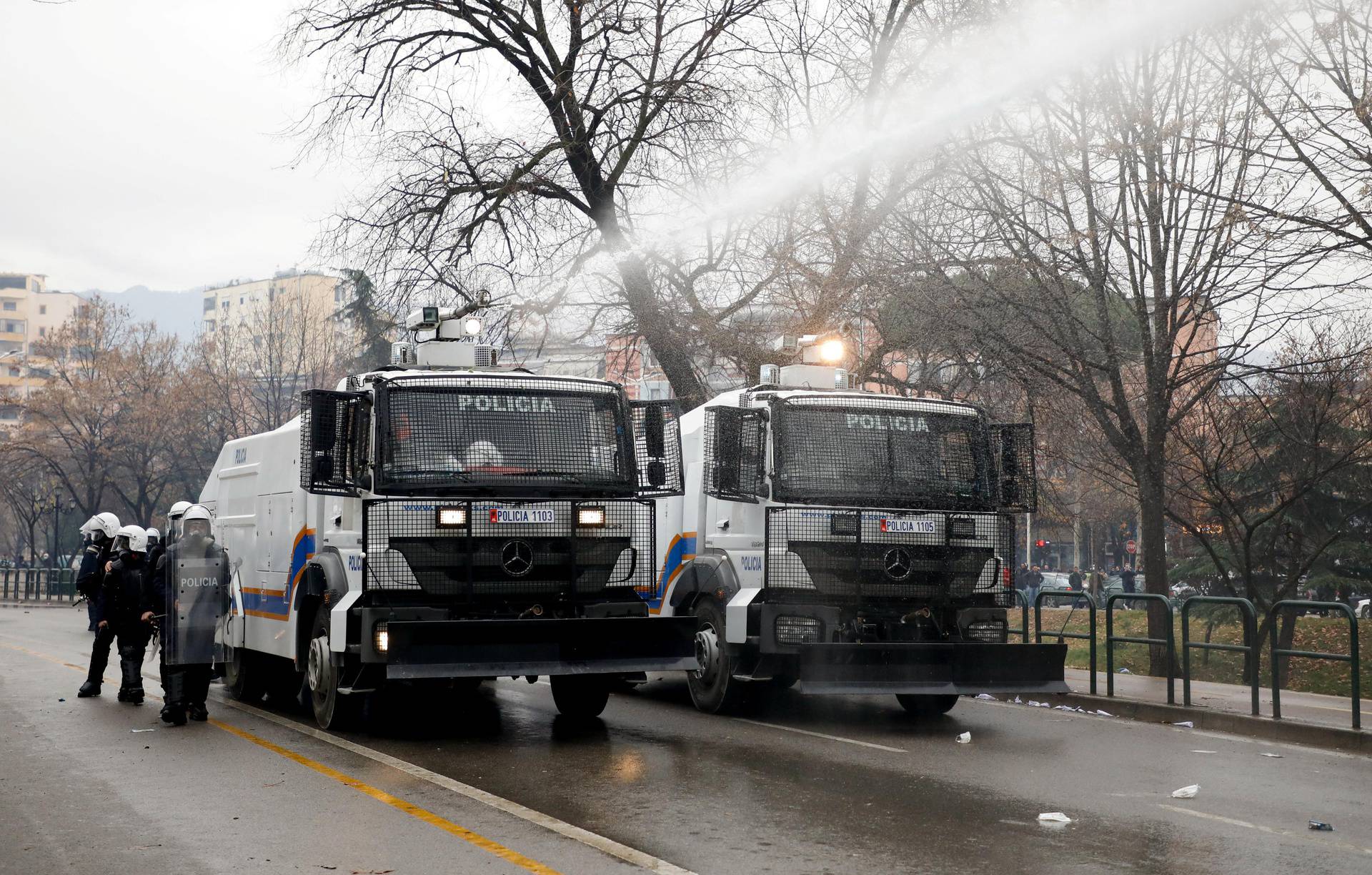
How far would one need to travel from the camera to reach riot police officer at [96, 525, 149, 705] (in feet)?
43.4

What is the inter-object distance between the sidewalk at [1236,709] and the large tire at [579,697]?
205 inches

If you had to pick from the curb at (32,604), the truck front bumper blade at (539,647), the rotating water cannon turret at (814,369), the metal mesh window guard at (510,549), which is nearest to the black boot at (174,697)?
the metal mesh window guard at (510,549)

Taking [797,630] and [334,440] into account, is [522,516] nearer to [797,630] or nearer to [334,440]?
[334,440]

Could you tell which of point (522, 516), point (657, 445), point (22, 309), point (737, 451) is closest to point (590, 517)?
point (522, 516)

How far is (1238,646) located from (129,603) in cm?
1046

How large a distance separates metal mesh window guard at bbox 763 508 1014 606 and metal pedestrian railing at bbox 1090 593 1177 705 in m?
2.52

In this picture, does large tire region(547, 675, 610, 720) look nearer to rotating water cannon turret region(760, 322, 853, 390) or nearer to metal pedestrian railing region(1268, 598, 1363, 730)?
rotating water cannon turret region(760, 322, 853, 390)

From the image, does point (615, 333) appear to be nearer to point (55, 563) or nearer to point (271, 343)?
point (271, 343)

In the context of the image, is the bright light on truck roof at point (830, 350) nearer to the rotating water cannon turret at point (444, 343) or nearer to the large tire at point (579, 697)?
the rotating water cannon turret at point (444, 343)

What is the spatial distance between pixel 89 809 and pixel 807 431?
6.50 meters

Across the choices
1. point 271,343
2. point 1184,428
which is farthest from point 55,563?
point 1184,428

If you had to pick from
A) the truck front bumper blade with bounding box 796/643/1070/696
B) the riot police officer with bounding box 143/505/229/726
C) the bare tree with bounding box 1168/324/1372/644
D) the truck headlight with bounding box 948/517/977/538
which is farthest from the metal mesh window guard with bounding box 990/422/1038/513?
the riot police officer with bounding box 143/505/229/726

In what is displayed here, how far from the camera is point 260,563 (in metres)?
13.3

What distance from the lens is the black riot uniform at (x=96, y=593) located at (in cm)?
1412
